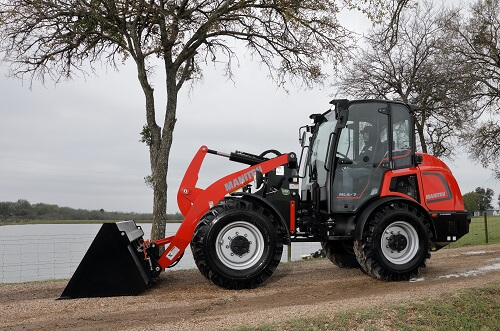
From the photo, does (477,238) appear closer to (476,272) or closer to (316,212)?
(476,272)

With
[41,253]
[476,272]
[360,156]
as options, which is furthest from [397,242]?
[41,253]

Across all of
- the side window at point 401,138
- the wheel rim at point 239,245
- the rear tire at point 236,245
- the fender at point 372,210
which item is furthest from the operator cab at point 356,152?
the wheel rim at point 239,245

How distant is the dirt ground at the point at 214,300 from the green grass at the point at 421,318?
22cm

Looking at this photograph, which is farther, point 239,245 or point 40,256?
point 40,256

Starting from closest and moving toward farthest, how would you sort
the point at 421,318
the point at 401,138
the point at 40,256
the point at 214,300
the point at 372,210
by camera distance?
the point at 421,318 → the point at 214,300 → the point at 372,210 → the point at 401,138 → the point at 40,256

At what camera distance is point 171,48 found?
10758 mm

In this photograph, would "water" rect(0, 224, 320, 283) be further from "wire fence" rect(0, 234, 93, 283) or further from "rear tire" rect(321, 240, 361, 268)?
"rear tire" rect(321, 240, 361, 268)

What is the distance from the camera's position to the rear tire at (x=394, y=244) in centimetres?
775

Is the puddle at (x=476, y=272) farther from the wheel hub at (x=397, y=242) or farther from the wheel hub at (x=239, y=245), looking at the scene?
the wheel hub at (x=239, y=245)

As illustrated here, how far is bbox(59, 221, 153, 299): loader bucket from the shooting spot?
6867 millimetres

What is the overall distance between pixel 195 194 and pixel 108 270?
173cm

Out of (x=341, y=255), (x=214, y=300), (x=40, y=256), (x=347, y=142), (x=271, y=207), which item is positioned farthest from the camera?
(x=40, y=256)

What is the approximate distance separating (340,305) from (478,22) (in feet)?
54.3

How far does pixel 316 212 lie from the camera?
8180mm
